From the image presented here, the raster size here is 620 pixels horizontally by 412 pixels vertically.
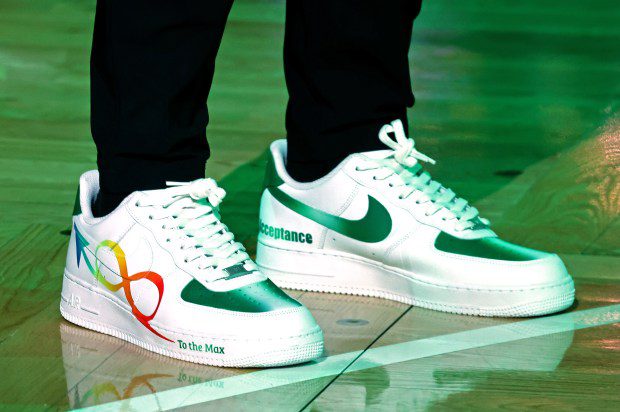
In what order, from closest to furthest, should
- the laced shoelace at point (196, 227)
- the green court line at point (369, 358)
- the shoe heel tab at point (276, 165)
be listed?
the green court line at point (369, 358), the laced shoelace at point (196, 227), the shoe heel tab at point (276, 165)

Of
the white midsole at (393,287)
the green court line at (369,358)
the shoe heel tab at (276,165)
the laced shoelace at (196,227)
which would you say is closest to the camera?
the green court line at (369,358)

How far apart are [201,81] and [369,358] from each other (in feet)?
1.27

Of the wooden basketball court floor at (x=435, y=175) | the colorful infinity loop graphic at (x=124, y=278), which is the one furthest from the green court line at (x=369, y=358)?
the colorful infinity loop graphic at (x=124, y=278)

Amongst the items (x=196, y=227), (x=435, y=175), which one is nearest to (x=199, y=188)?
(x=196, y=227)

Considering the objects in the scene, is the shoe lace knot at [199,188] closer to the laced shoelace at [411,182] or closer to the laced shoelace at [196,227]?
the laced shoelace at [196,227]

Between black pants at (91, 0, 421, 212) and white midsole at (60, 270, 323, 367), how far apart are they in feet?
0.44

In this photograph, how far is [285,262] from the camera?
1.77 metres

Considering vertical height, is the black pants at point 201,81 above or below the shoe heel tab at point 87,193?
above

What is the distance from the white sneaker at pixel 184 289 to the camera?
4.77 feet

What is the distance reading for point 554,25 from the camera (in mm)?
3871

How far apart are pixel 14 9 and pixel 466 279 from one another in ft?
8.68

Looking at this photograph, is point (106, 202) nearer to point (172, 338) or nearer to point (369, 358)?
point (172, 338)

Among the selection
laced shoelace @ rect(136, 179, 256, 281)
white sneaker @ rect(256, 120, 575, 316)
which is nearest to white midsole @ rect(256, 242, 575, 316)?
white sneaker @ rect(256, 120, 575, 316)

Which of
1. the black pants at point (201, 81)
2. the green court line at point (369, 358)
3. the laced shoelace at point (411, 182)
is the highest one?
the black pants at point (201, 81)
